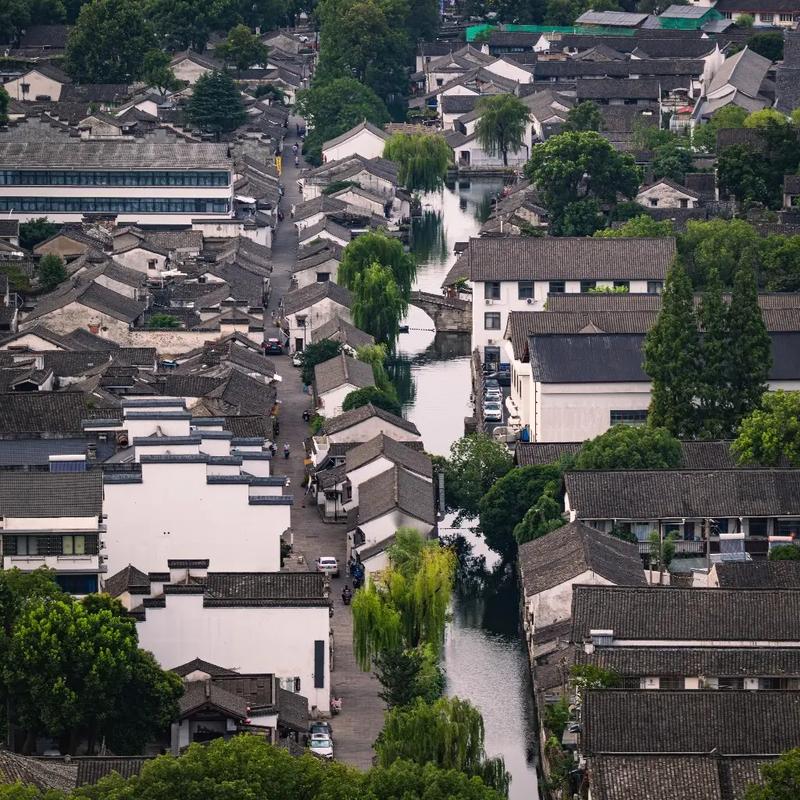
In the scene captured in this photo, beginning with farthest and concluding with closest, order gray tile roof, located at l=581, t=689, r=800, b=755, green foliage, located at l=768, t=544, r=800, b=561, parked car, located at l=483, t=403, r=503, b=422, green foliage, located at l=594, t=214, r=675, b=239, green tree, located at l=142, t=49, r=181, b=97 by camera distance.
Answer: green tree, located at l=142, t=49, r=181, b=97 < green foliage, located at l=594, t=214, r=675, b=239 < parked car, located at l=483, t=403, r=503, b=422 < green foliage, located at l=768, t=544, r=800, b=561 < gray tile roof, located at l=581, t=689, r=800, b=755

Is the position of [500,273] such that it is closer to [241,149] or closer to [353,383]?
[353,383]

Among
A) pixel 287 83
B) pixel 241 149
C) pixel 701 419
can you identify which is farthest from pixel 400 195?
pixel 701 419

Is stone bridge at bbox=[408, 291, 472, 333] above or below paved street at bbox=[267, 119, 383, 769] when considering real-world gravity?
below

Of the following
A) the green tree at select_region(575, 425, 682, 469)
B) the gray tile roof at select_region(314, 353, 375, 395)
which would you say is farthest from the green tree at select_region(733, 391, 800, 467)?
the gray tile roof at select_region(314, 353, 375, 395)

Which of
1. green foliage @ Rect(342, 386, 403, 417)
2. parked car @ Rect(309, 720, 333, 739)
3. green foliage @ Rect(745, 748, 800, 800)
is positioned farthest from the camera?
green foliage @ Rect(342, 386, 403, 417)

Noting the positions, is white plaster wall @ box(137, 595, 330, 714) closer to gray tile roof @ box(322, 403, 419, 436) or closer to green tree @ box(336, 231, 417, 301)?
gray tile roof @ box(322, 403, 419, 436)

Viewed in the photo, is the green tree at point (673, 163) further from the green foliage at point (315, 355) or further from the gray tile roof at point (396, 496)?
the gray tile roof at point (396, 496)
